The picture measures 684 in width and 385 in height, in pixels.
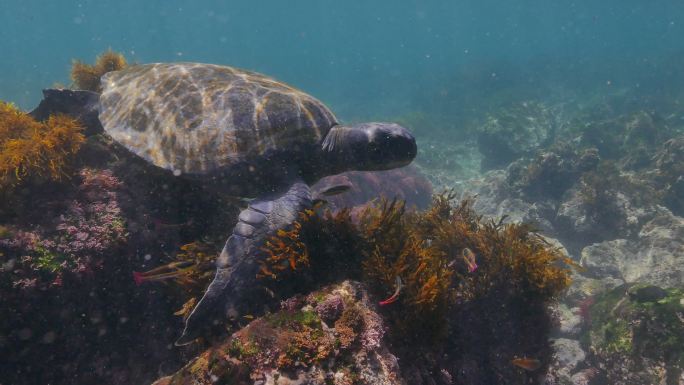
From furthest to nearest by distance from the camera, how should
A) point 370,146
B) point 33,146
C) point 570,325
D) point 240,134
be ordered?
1. point 570,325
2. point 370,146
3. point 240,134
4. point 33,146

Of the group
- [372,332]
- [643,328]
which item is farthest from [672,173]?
[372,332]

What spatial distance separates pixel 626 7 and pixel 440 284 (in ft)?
432

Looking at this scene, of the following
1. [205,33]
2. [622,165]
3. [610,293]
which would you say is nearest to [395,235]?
[610,293]

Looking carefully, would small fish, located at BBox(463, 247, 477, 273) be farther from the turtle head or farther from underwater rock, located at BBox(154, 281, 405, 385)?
underwater rock, located at BBox(154, 281, 405, 385)

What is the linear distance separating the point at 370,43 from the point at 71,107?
6610 inches

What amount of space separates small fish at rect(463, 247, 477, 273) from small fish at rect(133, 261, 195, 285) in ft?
11.2

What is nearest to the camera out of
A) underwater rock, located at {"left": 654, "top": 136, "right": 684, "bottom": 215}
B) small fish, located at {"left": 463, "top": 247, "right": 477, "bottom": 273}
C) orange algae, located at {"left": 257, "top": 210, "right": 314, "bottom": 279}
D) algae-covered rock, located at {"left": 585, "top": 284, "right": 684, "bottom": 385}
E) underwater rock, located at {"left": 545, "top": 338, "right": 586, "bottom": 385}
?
orange algae, located at {"left": 257, "top": 210, "right": 314, "bottom": 279}

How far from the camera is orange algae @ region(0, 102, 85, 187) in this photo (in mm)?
4270

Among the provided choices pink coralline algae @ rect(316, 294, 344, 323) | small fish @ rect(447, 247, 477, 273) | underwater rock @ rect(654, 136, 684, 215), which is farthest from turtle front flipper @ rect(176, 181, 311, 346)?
underwater rock @ rect(654, 136, 684, 215)

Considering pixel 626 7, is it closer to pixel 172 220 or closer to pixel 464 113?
pixel 464 113

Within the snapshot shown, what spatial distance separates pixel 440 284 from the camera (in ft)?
12.0

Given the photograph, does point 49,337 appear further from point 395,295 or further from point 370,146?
point 370,146

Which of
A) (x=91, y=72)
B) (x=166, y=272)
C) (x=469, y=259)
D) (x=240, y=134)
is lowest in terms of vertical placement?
(x=469, y=259)

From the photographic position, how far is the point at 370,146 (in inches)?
201
